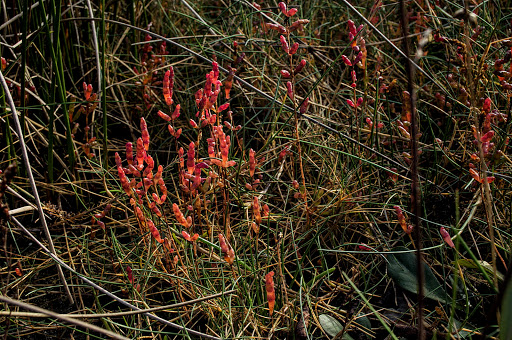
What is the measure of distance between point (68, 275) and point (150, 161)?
499mm

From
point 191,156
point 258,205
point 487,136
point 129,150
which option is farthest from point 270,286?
point 487,136

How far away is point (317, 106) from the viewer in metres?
2.07

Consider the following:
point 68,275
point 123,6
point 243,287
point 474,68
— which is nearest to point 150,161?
point 243,287

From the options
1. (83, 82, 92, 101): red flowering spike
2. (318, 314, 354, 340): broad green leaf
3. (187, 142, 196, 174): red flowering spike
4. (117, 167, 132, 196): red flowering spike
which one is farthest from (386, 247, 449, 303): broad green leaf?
(83, 82, 92, 101): red flowering spike

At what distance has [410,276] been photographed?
1.30 metres

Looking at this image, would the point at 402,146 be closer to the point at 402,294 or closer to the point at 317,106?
the point at 317,106

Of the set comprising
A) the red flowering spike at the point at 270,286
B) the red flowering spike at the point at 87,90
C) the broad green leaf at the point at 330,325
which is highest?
the red flowering spike at the point at 87,90

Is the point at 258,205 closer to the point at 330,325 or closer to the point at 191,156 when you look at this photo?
the point at 191,156

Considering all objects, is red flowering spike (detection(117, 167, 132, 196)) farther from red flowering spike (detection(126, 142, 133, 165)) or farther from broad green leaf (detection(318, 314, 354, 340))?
broad green leaf (detection(318, 314, 354, 340))

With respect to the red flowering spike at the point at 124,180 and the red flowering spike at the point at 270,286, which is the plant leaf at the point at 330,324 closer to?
the red flowering spike at the point at 270,286

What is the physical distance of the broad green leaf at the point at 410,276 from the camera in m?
1.28

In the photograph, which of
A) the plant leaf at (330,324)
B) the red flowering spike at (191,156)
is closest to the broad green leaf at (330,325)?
the plant leaf at (330,324)

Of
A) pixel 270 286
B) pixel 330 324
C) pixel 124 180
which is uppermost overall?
pixel 124 180

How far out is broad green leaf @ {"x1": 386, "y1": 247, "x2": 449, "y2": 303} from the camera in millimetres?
1275
